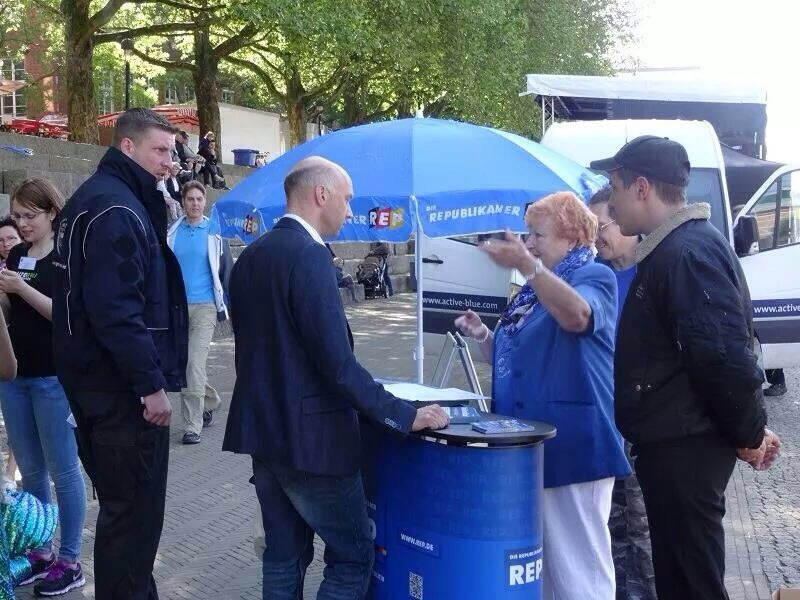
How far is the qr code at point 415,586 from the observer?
3320mm

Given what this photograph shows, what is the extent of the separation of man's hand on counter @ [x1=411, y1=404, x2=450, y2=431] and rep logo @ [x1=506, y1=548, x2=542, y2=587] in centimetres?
49

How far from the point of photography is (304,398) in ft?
10.5

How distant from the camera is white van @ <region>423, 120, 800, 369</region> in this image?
9266 millimetres

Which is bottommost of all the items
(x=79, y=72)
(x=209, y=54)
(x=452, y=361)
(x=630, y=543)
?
(x=630, y=543)

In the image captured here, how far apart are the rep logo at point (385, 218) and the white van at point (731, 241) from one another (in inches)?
144

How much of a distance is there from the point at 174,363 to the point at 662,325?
183 centimetres

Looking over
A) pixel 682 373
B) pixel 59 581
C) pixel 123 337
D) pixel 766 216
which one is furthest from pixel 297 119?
pixel 682 373

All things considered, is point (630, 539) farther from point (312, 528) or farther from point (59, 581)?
point (59, 581)

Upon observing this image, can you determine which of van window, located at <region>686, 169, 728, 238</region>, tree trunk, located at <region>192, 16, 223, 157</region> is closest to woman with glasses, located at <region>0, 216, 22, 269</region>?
van window, located at <region>686, 169, 728, 238</region>

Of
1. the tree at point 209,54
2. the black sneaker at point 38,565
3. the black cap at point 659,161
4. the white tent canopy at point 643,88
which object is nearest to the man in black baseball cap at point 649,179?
the black cap at point 659,161

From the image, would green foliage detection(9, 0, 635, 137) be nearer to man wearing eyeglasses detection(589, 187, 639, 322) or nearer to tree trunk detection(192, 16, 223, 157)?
tree trunk detection(192, 16, 223, 157)

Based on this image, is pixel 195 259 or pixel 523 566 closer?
pixel 523 566

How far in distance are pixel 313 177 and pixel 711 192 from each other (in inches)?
280

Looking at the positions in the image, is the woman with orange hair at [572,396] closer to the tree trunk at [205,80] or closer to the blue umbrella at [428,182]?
the blue umbrella at [428,182]
